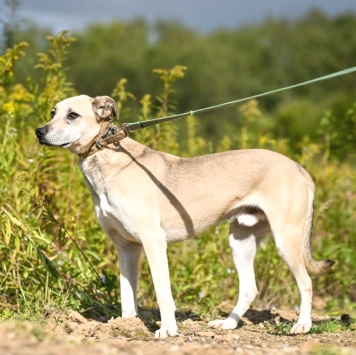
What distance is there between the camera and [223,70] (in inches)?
1916

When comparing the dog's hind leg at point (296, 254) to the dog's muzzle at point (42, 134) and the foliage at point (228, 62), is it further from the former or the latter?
the foliage at point (228, 62)

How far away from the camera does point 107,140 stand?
605 centimetres

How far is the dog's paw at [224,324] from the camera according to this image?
6.48 meters

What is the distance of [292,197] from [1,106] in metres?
3.11

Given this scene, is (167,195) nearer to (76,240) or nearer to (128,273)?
(128,273)

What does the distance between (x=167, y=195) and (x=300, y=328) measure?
1607 millimetres

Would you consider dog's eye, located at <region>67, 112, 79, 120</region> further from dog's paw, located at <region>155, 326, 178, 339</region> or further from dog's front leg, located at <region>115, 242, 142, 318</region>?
dog's paw, located at <region>155, 326, 178, 339</region>

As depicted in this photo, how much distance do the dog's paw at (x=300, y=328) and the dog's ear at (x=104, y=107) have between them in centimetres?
238

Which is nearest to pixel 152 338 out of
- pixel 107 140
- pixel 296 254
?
pixel 296 254

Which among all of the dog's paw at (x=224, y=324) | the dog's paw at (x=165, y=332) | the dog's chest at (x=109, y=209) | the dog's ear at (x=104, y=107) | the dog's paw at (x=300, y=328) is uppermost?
the dog's ear at (x=104, y=107)

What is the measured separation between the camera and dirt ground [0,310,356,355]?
13.4 feet

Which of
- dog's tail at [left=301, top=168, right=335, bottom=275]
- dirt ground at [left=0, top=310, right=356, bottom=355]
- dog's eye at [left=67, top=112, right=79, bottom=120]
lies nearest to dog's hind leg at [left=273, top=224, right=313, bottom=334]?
dog's tail at [left=301, top=168, right=335, bottom=275]

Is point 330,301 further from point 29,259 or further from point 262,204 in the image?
point 29,259

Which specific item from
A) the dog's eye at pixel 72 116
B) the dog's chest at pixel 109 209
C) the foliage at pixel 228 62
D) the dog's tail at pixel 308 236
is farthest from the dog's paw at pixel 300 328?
the foliage at pixel 228 62
